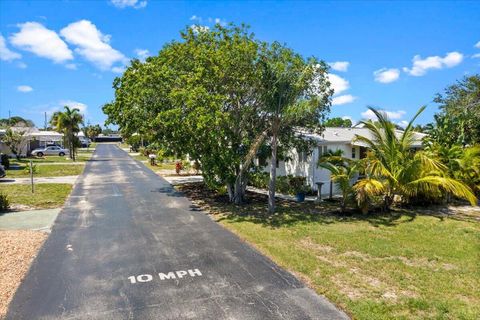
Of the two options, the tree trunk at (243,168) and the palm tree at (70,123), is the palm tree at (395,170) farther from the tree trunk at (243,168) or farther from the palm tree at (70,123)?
the palm tree at (70,123)

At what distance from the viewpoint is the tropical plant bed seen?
657 centimetres

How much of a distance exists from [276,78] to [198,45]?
420 cm

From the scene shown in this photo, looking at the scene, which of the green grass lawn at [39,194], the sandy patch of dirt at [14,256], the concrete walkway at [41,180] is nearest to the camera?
the sandy patch of dirt at [14,256]

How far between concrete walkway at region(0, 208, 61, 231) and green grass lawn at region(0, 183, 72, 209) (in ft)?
3.82

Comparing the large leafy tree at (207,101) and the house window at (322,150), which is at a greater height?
the large leafy tree at (207,101)

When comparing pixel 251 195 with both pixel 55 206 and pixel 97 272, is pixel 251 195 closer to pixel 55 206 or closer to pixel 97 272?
pixel 55 206

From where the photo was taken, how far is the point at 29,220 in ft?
41.7

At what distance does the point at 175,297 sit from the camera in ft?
22.3

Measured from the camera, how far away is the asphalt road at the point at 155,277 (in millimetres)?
6293

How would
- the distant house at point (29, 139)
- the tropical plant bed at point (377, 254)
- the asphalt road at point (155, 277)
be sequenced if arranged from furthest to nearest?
1. the distant house at point (29, 139)
2. the tropical plant bed at point (377, 254)
3. the asphalt road at point (155, 277)

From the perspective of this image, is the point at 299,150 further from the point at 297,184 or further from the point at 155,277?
the point at 155,277

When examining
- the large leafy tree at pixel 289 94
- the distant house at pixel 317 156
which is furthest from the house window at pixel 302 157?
the large leafy tree at pixel 289 94

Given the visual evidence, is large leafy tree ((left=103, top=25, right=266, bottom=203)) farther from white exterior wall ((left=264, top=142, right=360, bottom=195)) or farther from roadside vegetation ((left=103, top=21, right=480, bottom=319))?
white exterior wall ((left=264, top=142, right=360, bottom=195))

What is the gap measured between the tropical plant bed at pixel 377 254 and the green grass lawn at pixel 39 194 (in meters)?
6.91
